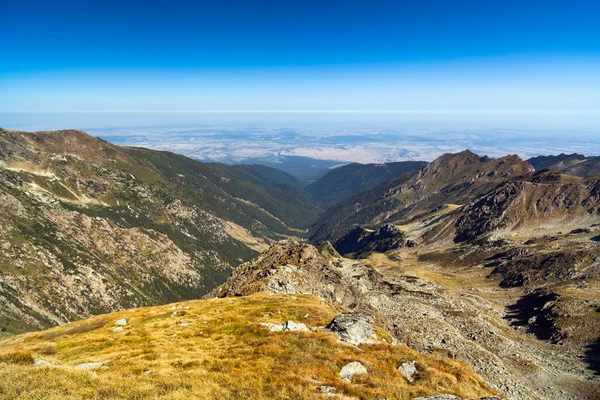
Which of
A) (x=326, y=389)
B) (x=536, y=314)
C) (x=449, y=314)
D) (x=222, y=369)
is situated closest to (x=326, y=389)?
(x=326, y=389)

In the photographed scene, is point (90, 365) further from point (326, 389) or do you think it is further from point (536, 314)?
point (536, 314)

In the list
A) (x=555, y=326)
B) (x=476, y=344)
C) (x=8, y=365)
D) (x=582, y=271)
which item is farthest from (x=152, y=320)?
(x=582, y=271)

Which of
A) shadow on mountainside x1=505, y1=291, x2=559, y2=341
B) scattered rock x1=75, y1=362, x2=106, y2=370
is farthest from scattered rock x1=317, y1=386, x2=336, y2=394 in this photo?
shadow on mountainside x1=505, y1=291, x2=559, y2=341

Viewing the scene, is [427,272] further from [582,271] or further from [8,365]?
[8,365]

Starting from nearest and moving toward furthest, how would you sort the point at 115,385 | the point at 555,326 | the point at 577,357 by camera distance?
the point at 115,385
the point at 577,357
the point at 555,326

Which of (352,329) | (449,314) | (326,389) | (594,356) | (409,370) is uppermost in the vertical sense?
(326,389)
